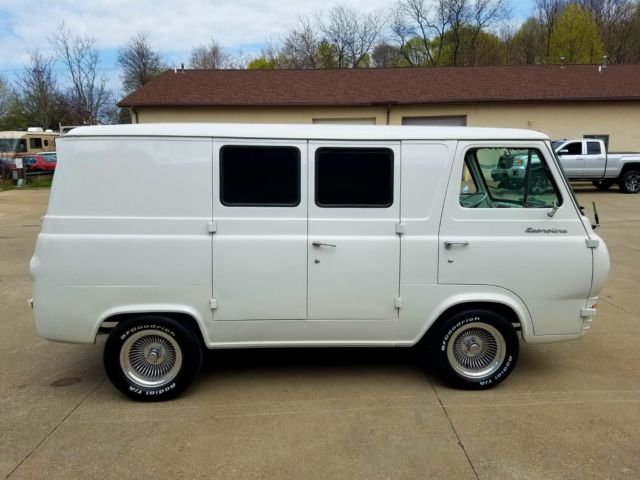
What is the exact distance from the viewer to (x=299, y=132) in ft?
12.5

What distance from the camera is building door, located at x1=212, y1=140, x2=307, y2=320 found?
3779 mm

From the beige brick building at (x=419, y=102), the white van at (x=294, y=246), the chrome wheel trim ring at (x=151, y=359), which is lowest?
the chrome wheel trim ring at (x=151, y=359)

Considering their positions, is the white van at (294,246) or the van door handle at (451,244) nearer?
the white van at (294,246)

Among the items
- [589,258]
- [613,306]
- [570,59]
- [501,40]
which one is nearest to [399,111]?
[613,306]

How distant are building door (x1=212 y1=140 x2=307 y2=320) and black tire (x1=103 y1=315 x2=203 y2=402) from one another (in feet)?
1.20

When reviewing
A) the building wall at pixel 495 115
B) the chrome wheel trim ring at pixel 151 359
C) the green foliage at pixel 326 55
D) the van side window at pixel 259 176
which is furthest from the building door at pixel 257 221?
the green foliage at pixel 326 55

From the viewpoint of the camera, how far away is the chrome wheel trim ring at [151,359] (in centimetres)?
389

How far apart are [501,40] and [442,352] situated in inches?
1871

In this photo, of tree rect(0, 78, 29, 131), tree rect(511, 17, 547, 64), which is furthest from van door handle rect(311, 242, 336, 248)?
tree rect(0, 78, 29, 131)

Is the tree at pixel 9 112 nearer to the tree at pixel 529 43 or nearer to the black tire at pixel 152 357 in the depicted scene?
the tree at pixel 529 43

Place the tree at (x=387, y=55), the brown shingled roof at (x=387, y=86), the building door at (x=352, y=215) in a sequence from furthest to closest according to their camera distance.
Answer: the tree at (x=387, y=55) < the brown shingled roof at (x=387, y=86) < the building door at (x=352, y=215)

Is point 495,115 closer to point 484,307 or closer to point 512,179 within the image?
point 512,179

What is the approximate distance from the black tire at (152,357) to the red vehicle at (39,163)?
1220 inches

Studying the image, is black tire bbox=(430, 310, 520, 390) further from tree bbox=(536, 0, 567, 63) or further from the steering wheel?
tree bbox=(536, 0, 567, 63)
